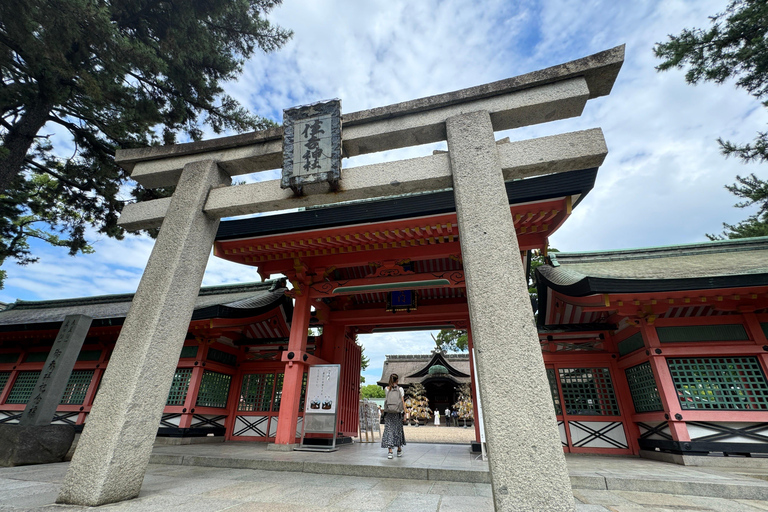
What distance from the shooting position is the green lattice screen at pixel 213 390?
29.0 ft

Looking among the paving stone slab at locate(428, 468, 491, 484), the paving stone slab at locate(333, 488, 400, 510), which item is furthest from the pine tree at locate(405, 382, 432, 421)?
the paving stone slab at locate(333, 488, 400, 510)

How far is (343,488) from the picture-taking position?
3.82m

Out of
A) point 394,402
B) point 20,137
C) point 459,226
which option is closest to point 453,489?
point 394,402

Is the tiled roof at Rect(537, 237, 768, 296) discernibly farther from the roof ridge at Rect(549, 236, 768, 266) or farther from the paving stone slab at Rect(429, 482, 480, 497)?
the paving stone slab at Rect(429, 482, 480, 497)

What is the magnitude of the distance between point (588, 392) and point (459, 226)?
7.14 m

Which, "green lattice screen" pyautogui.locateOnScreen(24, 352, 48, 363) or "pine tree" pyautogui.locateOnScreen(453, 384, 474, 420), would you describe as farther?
"pine tree" pyautogui.locateOnScreen(453, 384, 474, 420)

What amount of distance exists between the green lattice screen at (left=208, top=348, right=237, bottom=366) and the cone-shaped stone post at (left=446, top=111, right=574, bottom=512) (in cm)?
857

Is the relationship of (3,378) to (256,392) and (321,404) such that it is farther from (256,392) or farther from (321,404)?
(321,404)

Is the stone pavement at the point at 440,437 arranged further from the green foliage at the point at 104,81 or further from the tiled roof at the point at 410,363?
the green foliage at the point at 104,81

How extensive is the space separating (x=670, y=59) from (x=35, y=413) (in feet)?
53.2

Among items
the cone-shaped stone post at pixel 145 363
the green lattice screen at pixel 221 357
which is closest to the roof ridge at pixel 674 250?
the cone-shaped stone post at pixel 145 363

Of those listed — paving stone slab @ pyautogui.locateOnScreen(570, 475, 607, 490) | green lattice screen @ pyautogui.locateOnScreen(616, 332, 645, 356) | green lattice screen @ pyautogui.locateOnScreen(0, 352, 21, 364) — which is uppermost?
green lattice screen @ pyautogui.locateOnScreen(616, 332, 645, 356)

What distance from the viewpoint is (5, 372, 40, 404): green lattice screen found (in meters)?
9.84

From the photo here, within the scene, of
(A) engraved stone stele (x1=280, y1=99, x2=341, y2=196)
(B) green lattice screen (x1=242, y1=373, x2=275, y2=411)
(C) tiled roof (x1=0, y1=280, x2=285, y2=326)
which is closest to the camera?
(A) engraved stone stele (x1=280, y1=99, x2=341, y2=196)
